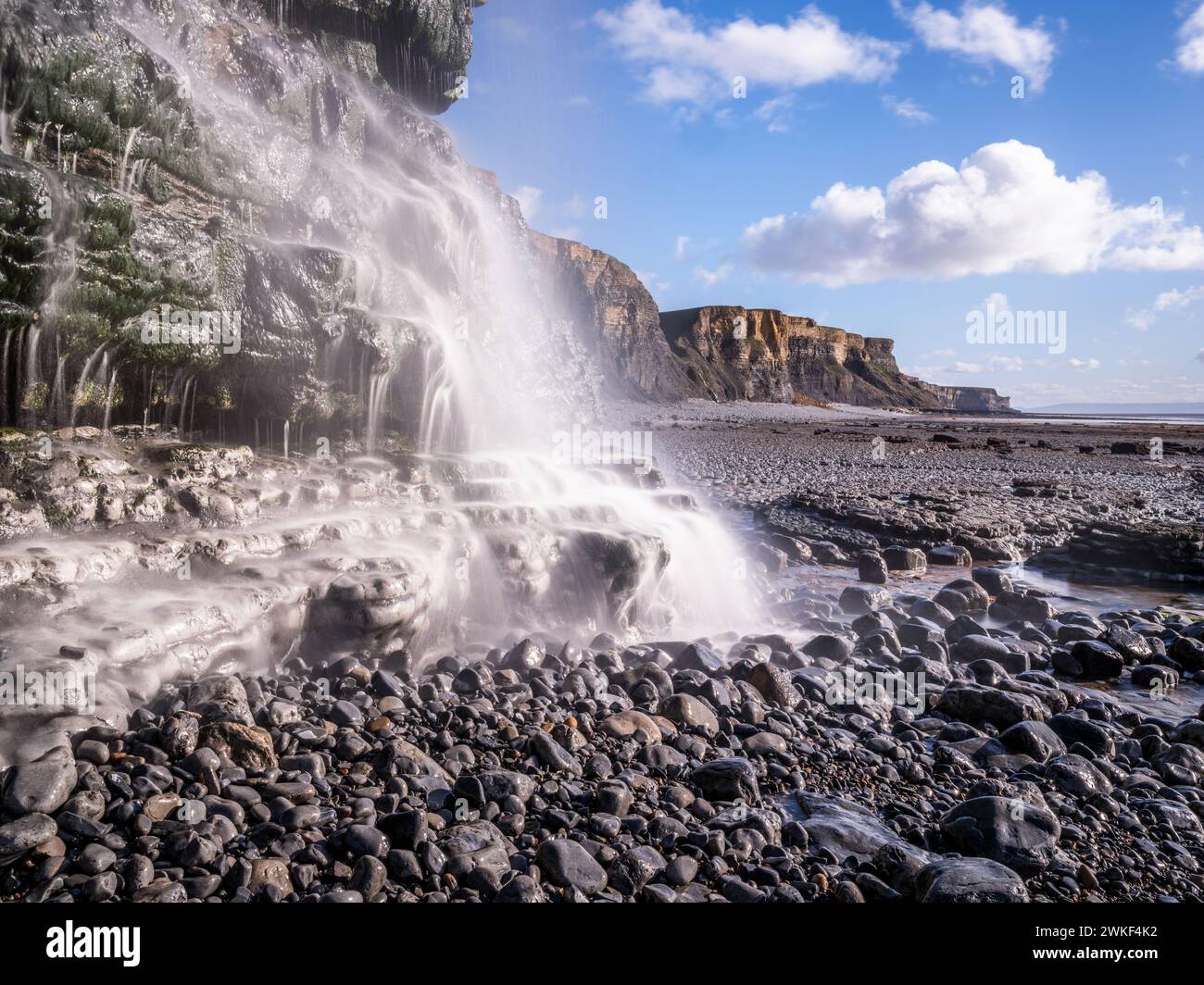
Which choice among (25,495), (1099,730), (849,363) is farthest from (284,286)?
(849,363)

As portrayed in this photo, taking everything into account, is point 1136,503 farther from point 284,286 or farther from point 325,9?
point 325,9

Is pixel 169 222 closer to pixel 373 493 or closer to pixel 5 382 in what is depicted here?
pixel 5 382

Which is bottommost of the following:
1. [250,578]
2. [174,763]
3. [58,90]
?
[174,763]

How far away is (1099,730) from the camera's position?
17.1 feet

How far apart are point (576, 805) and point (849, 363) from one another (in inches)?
5500
